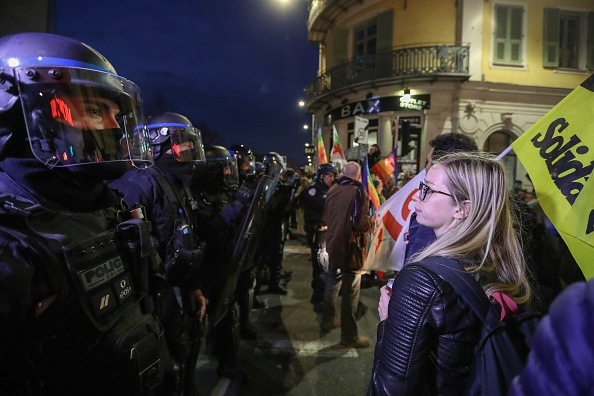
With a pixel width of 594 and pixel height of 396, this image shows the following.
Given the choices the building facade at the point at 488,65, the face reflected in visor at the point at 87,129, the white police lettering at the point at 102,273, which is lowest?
the white police lettering at the point at 102,273

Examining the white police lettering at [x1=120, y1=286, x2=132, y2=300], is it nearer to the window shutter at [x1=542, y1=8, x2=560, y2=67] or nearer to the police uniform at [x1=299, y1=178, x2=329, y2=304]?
the police uniform at [x1=299, y1=178, x2=329, y2=304]

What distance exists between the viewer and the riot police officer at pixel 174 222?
8.04 feet

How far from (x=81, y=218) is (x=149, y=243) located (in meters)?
0.33

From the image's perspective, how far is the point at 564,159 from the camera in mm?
1695

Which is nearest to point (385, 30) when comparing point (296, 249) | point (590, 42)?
point (590, 42)

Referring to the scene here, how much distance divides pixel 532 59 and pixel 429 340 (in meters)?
17.2

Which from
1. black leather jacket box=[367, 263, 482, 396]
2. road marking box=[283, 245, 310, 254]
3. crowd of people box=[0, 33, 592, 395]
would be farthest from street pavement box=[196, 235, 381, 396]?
road marking box=[283, 245, 310, 254]

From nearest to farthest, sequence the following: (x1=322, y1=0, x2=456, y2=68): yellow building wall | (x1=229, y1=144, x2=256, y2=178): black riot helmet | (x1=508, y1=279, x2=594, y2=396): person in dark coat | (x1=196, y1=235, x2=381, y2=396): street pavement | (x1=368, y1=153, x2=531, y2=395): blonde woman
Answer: (x1=508, y1=279, x2=594, y2=396): person in dark coat
(x1=368, y1=153, x2=531, y2=395): blonde woman
(x1=196, y1=235, x2=381, y2=396): street pavement
(x1=229, y1=144, x2=256, y2=178): black riot helmet
(x1=322, y1=0, x2=456, y2=68): yellow building wall

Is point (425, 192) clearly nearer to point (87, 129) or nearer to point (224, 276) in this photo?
point (87, 129)

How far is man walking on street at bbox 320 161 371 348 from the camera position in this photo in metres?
4.27

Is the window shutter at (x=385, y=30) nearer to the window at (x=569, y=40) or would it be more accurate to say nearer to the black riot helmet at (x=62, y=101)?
the window at (x=569, y=40)

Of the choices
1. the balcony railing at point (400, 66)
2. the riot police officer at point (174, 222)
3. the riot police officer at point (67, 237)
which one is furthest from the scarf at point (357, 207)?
the balcony railing at point (400, 66)

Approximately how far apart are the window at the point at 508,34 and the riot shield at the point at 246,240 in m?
14.6

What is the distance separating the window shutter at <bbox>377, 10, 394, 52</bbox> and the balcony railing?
0.51m
